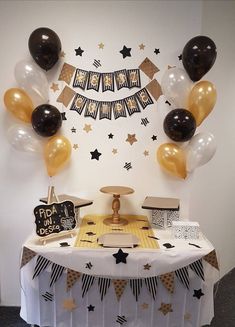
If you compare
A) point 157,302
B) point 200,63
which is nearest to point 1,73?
point 200,63

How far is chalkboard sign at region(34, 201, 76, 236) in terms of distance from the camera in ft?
5.61

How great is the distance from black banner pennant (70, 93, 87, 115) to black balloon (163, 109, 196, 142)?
2.07 feet

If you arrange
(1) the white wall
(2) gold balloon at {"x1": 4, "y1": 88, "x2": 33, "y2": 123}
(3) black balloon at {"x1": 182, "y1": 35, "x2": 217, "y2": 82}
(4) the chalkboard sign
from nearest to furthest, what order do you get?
(4) the chalkboard sign < (3) black balloon at {"x1": 182, "y1": 35, "x2": 217, "y2": 82} < (2) gold balloon at {"x1": 4, "y1": 88, "x2": 33, "y2": 123} < (1) the white wall

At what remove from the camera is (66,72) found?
2082 mm

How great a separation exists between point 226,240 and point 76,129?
6.21 ft

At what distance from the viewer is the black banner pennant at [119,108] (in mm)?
2105

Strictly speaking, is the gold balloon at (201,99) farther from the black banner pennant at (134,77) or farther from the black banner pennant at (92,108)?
the black banner pennant at (92,108)

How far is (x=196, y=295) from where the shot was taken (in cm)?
181

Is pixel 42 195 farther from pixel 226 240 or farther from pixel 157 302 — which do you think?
pixel 226 240

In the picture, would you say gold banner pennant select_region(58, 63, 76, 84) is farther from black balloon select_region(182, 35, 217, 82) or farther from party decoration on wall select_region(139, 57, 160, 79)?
black balloon select_region(182, 35, 217, 82)

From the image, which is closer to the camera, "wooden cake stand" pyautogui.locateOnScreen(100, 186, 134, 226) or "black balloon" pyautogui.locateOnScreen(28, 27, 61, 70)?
"black balloon" pyautogui.locateOnScreen(28, 27, 61, 70)

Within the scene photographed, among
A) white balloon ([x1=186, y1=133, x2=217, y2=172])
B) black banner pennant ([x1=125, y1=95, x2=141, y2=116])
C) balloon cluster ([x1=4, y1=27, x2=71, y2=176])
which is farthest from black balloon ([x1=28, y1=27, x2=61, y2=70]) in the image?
white balloon ([x1=186, y1=133, x2=217, y2=172])

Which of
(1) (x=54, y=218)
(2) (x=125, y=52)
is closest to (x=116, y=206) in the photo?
(1) (x=54, y=218)

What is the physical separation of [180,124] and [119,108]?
1.62 ft
